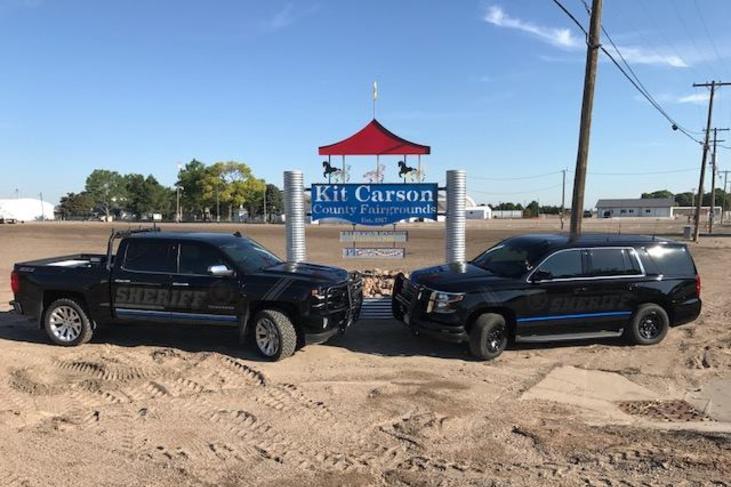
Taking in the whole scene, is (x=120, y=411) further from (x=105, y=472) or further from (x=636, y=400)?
(x=636, y=400)

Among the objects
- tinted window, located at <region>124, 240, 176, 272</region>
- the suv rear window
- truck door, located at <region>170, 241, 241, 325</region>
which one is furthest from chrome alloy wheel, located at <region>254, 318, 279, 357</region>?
the suv rear window

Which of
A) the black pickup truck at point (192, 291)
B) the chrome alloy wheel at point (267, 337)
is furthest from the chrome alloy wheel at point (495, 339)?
the chrome alloy wheel at point (267, 337)

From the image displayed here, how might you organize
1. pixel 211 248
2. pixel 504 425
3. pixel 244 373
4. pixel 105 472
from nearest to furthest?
1. pixel 105 472
2. pixel 504 425
3. pixel 244 373
4. pixel 211 248

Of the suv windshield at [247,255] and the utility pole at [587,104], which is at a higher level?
the utility pole at [587,104]

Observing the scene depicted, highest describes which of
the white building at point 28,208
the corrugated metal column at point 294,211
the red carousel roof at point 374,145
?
the red carousel roof at point 374,145

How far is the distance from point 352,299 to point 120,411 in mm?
3695

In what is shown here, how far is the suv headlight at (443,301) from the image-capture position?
8.28 meters

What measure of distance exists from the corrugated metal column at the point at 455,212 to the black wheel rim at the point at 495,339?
4468mm

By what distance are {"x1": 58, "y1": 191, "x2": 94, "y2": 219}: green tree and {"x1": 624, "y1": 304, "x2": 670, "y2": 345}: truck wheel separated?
164536 millimetres

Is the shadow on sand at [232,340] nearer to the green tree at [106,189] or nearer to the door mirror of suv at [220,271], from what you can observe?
the door mirror of suv at [220,271]

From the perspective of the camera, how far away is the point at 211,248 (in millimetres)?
8727

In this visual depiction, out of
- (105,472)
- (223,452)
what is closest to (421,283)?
(223,452)

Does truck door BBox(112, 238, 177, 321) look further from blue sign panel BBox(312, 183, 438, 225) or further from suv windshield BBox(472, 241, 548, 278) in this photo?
blue sign panel BBox(312, 183, 438, 225)

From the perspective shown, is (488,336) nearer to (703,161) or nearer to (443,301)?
(443,301)
